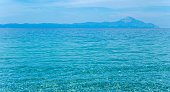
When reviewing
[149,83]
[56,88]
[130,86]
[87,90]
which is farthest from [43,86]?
[149,83]

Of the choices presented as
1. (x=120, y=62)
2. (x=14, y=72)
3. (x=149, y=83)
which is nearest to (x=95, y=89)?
(x=149, y=83)

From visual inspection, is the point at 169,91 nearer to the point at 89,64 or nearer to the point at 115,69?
the point at 115,69

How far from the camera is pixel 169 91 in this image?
1278 inches

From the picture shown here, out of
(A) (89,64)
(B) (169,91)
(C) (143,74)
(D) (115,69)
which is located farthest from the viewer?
(A) (89,64)

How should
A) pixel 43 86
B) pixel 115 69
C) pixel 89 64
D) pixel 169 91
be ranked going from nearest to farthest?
pixel 169 91, pixel 43 86, pixel 115 69, pixel 89 64

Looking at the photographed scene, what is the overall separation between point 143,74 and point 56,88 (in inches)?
532

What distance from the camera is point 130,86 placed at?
1368 inches

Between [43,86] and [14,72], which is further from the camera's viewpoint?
[14,72]

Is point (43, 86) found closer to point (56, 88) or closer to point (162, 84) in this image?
point (56, 88)

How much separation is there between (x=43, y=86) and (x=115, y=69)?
46.5 ft

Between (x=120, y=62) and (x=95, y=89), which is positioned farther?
(x=120, y=62)

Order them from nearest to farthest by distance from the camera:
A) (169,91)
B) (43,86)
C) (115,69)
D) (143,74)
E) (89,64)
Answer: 1. (169,91)
2. (43,86)
3. (143,74)
4. (115,69)
5. (89,64)

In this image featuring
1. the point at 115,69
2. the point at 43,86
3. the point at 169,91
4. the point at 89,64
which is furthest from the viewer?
the point at 89,64

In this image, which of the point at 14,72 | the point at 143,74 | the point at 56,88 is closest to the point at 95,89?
the point at 56,88
